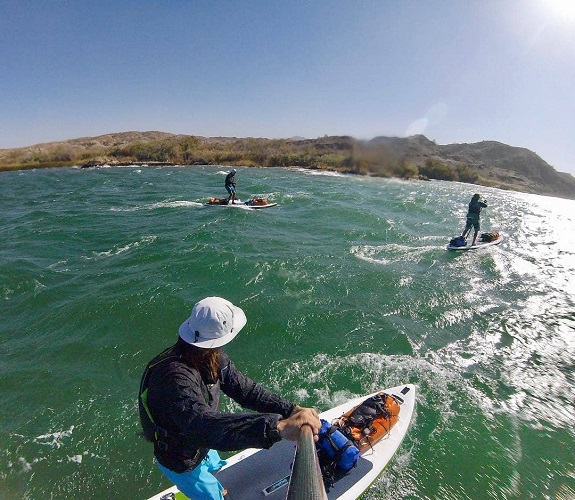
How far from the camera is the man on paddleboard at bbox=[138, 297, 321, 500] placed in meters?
2.62

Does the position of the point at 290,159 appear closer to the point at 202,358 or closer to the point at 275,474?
the point at 275,474

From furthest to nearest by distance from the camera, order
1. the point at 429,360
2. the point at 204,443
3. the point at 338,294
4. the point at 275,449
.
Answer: the point at 338,294 < the point at 429,360 < the point at 275,449 < the point at 204,443

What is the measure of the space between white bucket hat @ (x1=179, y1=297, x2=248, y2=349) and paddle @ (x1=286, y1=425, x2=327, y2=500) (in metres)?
1.01

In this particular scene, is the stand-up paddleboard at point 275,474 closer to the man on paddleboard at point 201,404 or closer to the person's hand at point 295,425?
the man on paddleboard at point 201,404

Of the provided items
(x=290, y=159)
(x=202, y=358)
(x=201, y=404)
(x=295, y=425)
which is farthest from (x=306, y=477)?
(x=290, y=159)

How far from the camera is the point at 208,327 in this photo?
2.86 metres

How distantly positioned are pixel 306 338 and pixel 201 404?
297 inches

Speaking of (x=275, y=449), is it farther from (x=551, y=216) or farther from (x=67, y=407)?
(x=551, y=216)

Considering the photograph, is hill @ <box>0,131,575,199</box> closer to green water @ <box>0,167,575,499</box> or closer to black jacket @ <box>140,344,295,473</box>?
green water @ <box>0,167,575,499</box>

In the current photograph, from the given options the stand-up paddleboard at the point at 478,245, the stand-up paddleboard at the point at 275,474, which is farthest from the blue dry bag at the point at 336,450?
the stand-up paddleboard at the point at 478,245

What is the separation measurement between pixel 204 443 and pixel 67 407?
6.76 metres

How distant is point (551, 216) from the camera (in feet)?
117

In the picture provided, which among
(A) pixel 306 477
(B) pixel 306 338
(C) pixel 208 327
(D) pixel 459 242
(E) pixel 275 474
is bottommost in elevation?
(B) pixel 306 338

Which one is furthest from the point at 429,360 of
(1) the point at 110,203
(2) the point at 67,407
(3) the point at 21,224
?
(1) the point at 110,203
